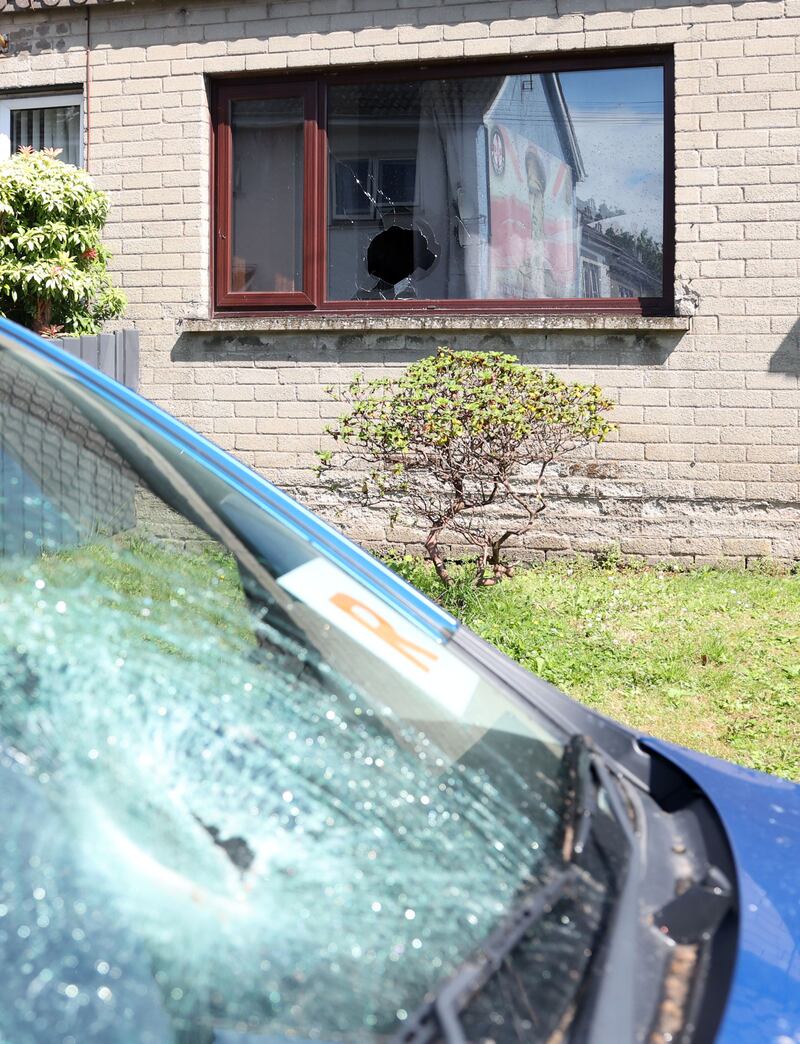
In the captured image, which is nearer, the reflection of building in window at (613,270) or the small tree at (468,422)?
the small tree at (468,422)

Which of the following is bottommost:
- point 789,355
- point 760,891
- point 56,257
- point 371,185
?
point 760,891

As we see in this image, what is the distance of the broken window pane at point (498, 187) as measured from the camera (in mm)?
6879

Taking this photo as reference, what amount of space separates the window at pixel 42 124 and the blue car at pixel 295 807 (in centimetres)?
683

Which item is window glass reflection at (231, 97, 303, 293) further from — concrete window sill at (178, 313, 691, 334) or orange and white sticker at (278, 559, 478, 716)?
orange and white sticker at (278, 559, 478, 716)

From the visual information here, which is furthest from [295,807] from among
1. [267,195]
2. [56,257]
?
[267,195]

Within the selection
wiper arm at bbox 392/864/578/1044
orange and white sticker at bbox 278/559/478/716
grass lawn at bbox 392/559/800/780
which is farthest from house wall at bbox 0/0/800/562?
wiper arm at bbox 392/864/578/1044

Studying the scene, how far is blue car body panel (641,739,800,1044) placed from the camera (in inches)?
44.9

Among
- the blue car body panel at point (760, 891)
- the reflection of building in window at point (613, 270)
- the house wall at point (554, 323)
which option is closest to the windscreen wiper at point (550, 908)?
the blue car body panel at point (760, 891)

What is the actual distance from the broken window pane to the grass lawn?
1915 mm

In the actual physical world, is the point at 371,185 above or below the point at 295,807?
above

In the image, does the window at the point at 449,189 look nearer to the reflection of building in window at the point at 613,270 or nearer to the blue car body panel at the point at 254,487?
the reflection of building in window at the point at 613,270

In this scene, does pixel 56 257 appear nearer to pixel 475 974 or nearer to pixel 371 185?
pixel 371 185

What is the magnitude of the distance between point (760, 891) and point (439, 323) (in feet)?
18.9

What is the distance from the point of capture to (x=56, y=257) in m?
6.92
